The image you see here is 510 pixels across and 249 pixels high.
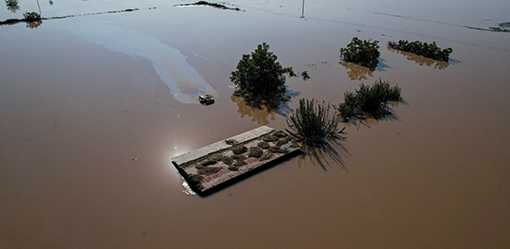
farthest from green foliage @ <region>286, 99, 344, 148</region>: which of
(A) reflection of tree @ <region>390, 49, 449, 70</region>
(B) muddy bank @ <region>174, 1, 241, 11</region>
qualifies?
(B) muddy bank @ <region>174, 1, 241, 11</region>

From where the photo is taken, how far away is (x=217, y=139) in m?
4.94

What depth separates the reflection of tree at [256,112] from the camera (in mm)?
5664

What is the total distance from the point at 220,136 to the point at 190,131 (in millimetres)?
470

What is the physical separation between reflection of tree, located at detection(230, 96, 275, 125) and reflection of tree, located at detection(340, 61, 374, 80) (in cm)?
276

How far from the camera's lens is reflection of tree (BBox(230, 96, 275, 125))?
5664mm

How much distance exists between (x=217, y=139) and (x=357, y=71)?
460 centimetres

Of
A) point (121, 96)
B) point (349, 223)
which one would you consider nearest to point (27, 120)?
point (121, 96)

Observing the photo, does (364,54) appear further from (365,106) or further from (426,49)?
(365,106)

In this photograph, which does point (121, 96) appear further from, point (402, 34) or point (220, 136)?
point (402, 34)

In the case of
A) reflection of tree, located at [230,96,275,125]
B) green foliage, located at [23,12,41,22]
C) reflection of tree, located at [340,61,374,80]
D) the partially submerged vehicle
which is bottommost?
reflection of tree, located at [340,61,374,80]

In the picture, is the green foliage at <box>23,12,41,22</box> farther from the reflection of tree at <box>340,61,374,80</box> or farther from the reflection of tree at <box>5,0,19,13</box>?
the reflection of tree at <box>340,61,374,80</box>

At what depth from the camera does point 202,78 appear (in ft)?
24.1

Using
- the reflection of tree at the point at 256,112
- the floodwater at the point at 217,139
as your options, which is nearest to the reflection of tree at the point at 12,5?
the floodwater at the point at 217,139

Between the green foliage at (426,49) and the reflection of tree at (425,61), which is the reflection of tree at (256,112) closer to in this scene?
the reflection of tree at (425,61)
